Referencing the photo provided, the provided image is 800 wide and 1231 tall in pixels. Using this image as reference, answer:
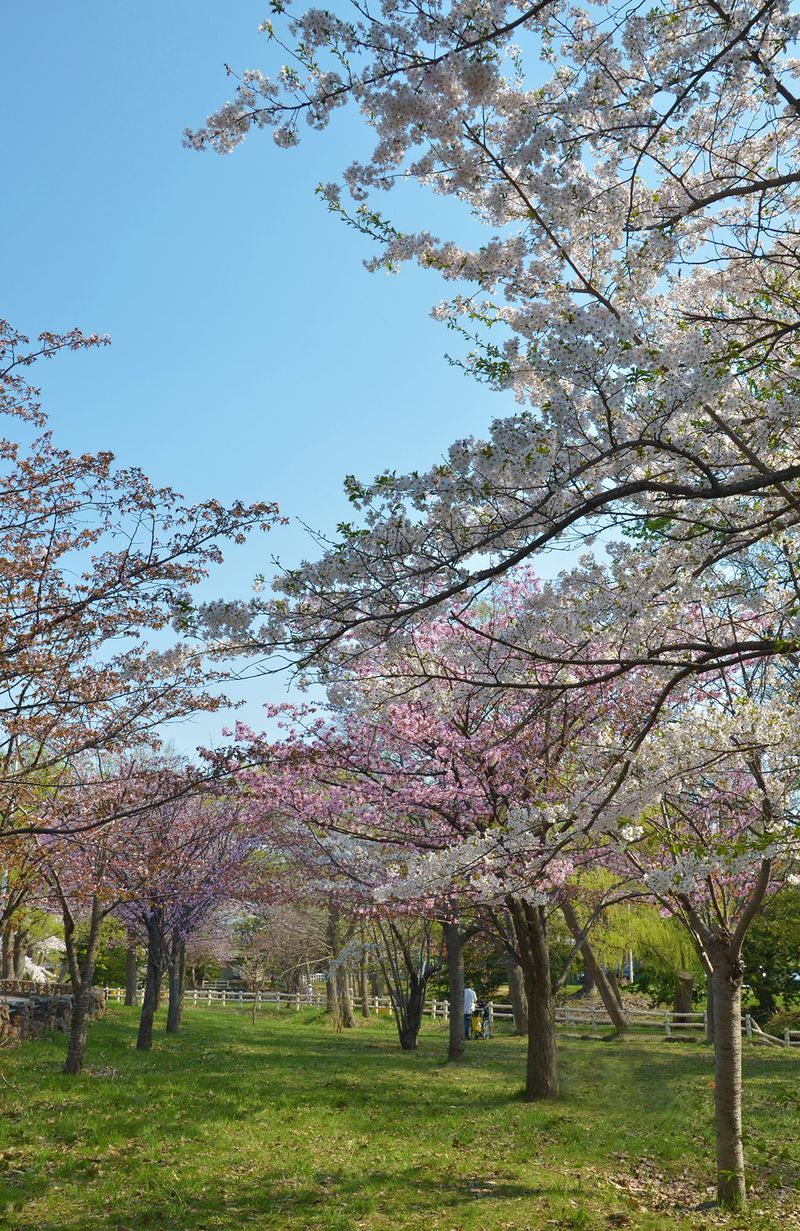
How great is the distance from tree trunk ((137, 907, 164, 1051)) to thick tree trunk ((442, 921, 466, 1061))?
217 inches

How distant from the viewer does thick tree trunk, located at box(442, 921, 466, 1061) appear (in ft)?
55.5

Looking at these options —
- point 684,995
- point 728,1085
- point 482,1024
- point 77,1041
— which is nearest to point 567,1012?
point 482,1024

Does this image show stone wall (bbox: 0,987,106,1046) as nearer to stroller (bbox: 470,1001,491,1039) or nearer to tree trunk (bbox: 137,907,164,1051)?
tree trunk (bbox: 137,907,164,1051)

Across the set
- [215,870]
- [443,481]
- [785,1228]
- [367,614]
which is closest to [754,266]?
[443,481]

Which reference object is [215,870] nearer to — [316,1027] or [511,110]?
[316,1027]

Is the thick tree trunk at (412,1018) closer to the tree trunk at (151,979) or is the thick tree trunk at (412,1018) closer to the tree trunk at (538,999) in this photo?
the tree trunk at (151,979)

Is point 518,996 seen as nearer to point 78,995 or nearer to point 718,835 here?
point 78,995

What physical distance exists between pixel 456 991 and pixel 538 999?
18.2ft

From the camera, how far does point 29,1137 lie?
8586 millimetres

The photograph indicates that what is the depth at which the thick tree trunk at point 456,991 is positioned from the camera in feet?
55.5

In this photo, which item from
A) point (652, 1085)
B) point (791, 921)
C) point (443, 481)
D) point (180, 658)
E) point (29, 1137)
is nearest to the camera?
point (443, 481)

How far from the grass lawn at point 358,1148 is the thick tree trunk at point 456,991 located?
1504 mm

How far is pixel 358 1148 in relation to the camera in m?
9.19

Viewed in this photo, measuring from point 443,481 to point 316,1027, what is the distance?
2595 cm
